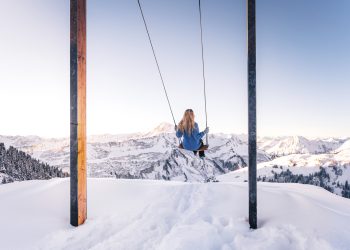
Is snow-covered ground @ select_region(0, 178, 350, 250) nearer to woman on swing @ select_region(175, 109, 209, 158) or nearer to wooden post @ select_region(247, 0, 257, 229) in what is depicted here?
wooden post @ select_region(247, 0, 257, 229)

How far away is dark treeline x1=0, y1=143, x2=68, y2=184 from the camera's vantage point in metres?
114

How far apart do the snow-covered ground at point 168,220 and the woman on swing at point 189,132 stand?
6.64ft

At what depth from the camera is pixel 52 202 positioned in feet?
19.5

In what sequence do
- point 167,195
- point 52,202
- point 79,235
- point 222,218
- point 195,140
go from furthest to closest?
point 195,140, point 167,195, point 52,202, point 222,218, point 79,235

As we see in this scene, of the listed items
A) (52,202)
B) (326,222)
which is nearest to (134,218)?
(52,202)

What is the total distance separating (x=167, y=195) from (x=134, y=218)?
1.64 m

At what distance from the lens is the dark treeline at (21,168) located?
114250 millimetres

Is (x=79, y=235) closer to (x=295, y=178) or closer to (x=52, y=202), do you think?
(x=52, y=202)

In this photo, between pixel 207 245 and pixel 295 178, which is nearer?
pixel 207 245

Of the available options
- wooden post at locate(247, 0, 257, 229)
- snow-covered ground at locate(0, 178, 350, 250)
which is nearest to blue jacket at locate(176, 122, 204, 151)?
snow-covered ground at locate(0, 178, 350, 250)

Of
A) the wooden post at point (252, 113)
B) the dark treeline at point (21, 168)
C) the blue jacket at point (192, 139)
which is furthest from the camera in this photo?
the dark treeline at point (21, 168)

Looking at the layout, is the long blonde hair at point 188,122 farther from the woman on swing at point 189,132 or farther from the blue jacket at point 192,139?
the blue jacket at point 192,139

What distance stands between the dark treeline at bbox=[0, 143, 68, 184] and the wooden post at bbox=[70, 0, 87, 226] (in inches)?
4462

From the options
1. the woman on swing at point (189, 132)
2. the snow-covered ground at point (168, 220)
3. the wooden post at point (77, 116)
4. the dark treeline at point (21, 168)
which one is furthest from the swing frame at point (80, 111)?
the dark treeline at point (21, 168)
